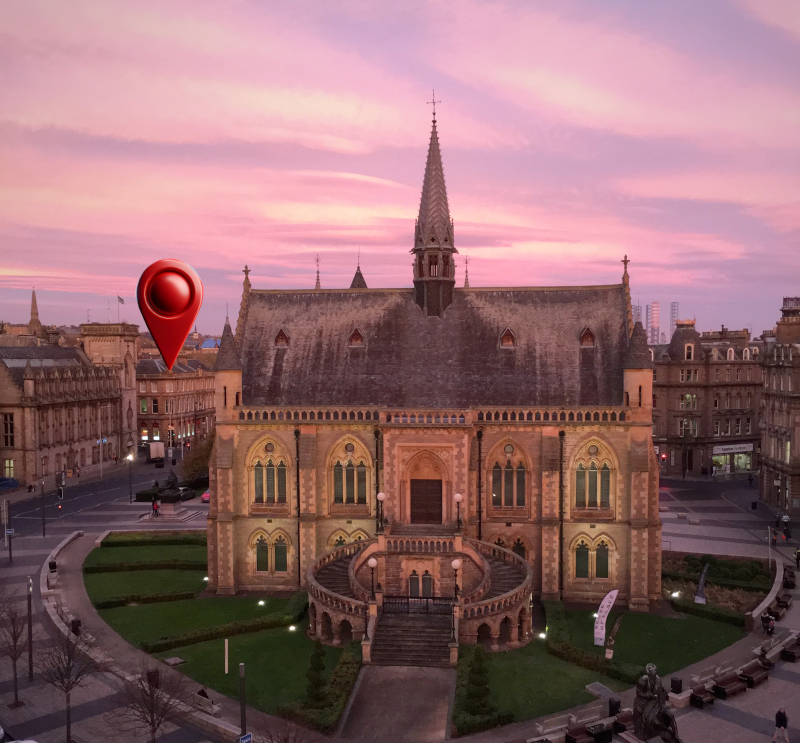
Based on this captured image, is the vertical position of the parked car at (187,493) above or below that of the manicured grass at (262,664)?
above

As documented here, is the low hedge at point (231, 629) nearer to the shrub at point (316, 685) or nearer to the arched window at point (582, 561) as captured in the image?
the shrub at point (316, 685)

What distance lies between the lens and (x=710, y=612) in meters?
45.4

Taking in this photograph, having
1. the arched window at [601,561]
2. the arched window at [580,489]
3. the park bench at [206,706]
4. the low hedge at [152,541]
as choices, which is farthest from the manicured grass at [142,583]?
the arched window at [601,561]

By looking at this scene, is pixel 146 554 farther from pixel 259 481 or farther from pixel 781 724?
pixel 781 724

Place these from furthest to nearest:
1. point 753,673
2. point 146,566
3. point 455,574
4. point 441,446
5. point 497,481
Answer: point 146,566 < point 497,481 < point 441,446 < point 455,574 < point 753,673

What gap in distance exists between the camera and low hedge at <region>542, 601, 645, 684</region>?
119 feet

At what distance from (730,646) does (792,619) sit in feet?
23.6

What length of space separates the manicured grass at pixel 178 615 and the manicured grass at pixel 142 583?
2241mm

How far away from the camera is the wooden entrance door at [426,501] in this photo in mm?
49375

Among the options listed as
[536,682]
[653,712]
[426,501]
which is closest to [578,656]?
[536,682]

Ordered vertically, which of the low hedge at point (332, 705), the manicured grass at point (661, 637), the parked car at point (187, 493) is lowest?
the manicured grass at point (661, 637)

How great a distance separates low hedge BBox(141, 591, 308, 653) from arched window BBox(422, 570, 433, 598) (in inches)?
315

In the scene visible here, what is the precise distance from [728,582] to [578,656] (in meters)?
19.7

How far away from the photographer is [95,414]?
106875 millimetres
